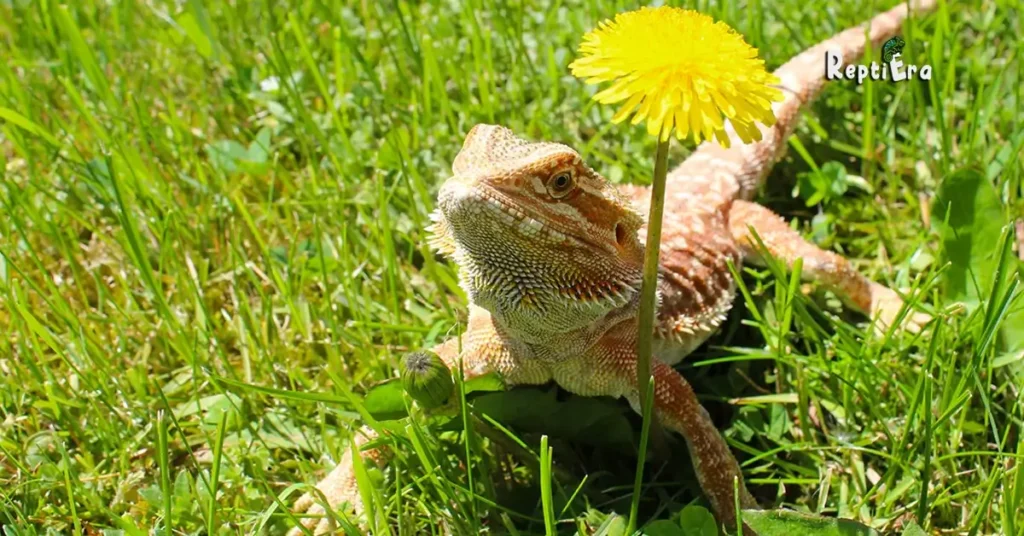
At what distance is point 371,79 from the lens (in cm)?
418

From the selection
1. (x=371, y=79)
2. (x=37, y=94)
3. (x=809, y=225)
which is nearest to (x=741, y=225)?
(x=809, y=225)

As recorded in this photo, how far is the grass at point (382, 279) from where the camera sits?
259 centimetres

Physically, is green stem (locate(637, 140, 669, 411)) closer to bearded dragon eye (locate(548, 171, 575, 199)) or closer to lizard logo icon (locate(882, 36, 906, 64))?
bearded dragon eye (locate(548, 171, 575, 199))

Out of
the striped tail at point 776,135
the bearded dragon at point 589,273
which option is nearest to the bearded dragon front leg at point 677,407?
the bearded dragon at point 589,273

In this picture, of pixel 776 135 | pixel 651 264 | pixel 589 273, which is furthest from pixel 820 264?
pixel 651 264

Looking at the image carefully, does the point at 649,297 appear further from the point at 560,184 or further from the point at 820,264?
the point at 820,264

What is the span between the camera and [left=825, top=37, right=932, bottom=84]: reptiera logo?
3877mm

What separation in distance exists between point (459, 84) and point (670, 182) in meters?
1.17

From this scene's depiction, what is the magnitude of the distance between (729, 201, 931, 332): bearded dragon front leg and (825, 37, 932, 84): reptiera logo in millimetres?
913

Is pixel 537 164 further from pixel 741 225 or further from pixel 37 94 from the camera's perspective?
pixel 37 94

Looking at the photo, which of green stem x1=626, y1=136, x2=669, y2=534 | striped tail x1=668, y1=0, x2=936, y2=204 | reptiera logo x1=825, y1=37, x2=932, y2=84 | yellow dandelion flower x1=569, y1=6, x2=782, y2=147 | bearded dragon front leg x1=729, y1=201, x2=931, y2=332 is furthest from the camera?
reptiera logo x1=825, y1=37, x2=932, y2=84

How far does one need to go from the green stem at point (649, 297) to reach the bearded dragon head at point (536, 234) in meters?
0.16

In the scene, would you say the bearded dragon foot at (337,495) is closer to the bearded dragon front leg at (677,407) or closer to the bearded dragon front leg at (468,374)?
the bearded dragon front leg at (468,374)

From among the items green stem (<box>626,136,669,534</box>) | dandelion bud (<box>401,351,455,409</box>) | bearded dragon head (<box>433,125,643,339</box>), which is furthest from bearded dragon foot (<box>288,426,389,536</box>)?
green stem (<box>626,136,669,534</box>)
